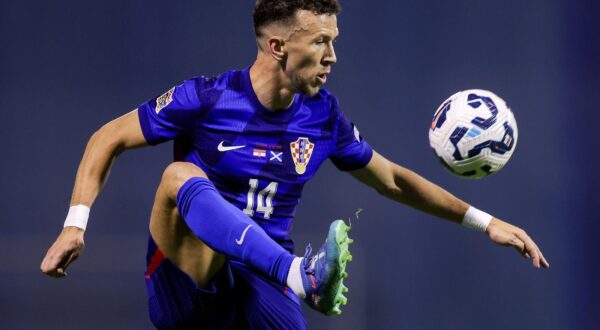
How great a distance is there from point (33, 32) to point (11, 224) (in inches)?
42.4

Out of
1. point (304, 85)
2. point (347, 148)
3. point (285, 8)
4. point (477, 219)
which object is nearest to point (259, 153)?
point (304, 85)

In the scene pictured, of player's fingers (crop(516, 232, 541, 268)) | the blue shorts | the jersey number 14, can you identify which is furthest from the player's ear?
player's fingers (crop(516, 232, 541, 268))

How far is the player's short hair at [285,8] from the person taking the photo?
299 cm

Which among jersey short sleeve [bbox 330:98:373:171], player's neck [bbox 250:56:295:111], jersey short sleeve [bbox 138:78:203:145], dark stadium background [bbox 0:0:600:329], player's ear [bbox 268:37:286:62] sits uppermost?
player's ear [bbox 268:37:286:62]

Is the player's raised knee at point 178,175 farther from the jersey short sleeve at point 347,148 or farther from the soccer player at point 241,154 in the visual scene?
the jersey short sleeve at point 347,148

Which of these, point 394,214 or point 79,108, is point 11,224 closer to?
point 79,108

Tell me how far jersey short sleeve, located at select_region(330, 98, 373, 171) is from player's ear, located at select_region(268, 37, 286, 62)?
301mm

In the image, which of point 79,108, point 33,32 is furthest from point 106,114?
point 33,32

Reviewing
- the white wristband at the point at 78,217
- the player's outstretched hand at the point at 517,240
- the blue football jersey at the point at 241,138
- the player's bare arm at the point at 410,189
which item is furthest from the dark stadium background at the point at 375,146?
the white wristband at the point at 78,217

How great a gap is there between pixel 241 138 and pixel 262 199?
0.22 meters

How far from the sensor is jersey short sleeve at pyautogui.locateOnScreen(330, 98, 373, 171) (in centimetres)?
325

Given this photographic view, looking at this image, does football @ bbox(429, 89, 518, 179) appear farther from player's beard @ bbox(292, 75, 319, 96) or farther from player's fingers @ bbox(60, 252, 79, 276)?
player's fingers @ bbox(60, 252, 79, 276)

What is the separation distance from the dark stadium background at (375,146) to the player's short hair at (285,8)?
6.63 ft

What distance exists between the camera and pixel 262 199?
306 cm
